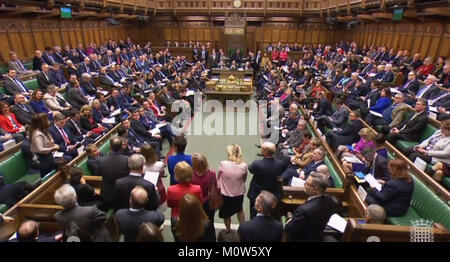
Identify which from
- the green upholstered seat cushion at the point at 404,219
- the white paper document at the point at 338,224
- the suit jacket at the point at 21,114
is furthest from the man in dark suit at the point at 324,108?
the suit jacket at the point at 21,114

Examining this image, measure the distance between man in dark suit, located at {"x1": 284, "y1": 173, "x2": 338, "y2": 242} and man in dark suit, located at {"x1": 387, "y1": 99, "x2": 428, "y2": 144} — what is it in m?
3.53

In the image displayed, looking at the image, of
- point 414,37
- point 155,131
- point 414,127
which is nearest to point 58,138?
point 155,131

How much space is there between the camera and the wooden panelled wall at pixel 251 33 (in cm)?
1772

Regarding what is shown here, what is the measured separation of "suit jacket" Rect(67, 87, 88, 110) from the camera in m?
6.67

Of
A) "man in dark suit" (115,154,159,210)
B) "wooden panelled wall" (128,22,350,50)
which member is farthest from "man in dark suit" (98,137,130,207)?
"wooden panelled wall" (128,22,350,50)

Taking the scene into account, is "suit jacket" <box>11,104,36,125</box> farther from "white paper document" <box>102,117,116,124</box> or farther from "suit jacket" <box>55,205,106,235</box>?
"suit jacket" <box>55,205,106,235</box>

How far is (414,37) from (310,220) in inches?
451

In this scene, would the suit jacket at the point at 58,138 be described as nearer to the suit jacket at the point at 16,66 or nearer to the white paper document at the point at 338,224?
the white paper document at the point at 338,224

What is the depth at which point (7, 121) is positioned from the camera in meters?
4.83

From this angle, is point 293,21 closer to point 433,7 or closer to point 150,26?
point 150,26

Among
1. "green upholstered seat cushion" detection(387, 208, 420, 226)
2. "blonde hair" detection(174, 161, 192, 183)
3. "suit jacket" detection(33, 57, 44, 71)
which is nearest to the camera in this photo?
"blonde hair" detection(174, 161, 192, 183)

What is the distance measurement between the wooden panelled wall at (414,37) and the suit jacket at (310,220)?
381 inches

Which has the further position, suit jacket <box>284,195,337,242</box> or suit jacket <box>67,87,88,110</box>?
suit jacket <box>67,87,88,110</box>
